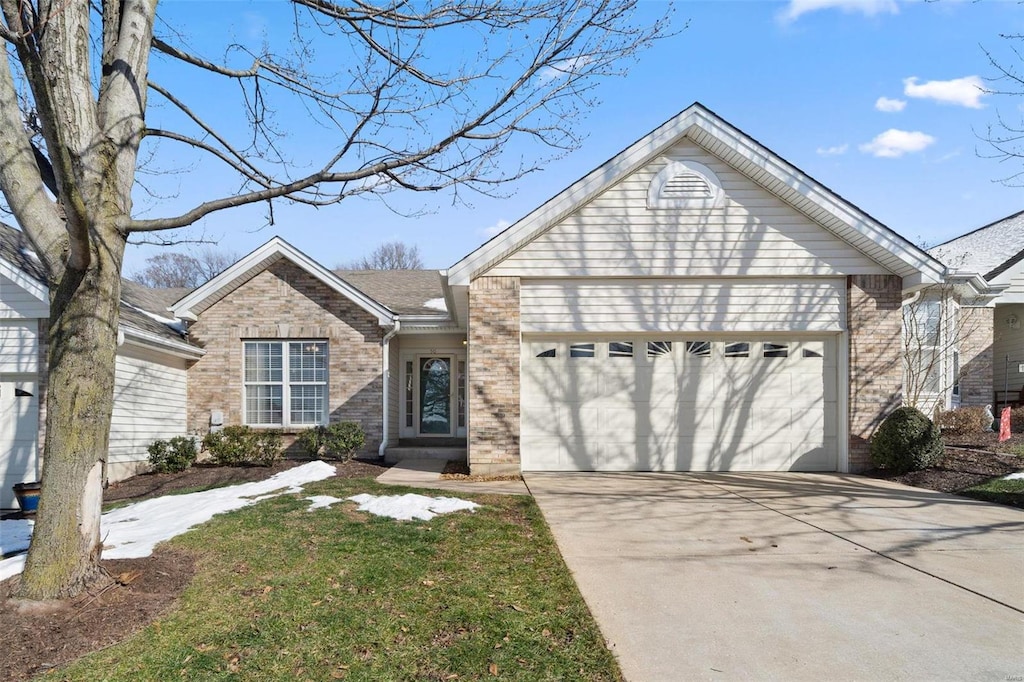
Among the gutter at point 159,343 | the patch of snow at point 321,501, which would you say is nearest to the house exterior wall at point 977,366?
the patch of snow at point 321,501

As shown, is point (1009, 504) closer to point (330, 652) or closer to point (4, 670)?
point (330, 652)

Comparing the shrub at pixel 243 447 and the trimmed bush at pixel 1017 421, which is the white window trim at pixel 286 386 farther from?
the trimmed bush at pixel 1017 421

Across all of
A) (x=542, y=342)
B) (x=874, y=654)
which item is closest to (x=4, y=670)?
(x=874, y=654)

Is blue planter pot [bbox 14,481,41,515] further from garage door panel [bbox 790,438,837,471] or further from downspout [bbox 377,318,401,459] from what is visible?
garage door panel [bbox 790,438,837,471]

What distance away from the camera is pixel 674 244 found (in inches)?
424

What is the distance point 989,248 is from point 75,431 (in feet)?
79.0

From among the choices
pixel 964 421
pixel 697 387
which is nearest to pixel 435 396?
pixel 697 387

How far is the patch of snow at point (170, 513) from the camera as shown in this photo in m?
6.11

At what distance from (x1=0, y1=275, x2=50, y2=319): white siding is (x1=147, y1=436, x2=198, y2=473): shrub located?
10.3ft

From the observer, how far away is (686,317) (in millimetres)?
10891

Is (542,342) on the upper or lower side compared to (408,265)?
lower

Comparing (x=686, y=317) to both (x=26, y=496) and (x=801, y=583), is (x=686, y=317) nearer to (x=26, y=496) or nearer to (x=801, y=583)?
(x=801, y=583)

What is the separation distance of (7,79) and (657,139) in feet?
27.7

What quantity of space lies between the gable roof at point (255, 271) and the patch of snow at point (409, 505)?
6.17m
